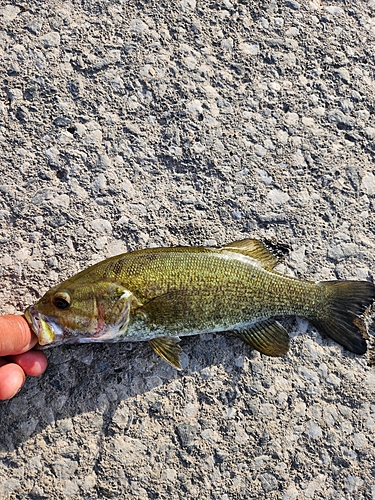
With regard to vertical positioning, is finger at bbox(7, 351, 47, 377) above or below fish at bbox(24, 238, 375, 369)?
below

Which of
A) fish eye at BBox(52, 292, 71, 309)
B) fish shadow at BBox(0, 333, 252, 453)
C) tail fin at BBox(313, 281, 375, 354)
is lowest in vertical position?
fish shadow at BBox(0, 333, 252, 453)

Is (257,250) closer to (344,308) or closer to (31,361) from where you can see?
(344,308)

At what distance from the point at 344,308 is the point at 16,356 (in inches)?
84.3

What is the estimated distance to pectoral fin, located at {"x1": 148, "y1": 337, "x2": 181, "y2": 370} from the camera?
300cm

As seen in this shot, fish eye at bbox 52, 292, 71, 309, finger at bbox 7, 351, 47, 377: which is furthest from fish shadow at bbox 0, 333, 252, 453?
fish eye at bbox 52, 292, 71, 309

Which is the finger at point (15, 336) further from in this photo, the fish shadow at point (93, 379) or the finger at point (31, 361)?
the fish shadow at point (93, 379)

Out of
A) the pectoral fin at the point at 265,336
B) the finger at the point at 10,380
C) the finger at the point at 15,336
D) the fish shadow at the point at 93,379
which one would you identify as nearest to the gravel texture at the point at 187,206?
the fish shadow at the point at 93,379

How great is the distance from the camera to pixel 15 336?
2742 mm

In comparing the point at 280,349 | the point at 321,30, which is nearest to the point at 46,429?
the point at 280,349

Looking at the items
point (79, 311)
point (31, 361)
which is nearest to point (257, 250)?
point (79, 311)

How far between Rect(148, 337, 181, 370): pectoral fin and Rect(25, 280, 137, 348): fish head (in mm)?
310

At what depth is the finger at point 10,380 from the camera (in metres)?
2.83

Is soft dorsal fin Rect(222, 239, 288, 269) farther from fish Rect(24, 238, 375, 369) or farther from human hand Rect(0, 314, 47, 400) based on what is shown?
human hand Rect(0, 314, 47, 400)

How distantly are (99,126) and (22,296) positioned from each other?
1.32 meters
